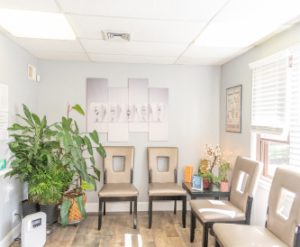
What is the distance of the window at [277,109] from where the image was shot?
231cm

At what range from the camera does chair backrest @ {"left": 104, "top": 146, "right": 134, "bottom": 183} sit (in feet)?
12.3

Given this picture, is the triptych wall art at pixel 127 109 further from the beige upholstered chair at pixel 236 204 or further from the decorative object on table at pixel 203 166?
the beige upholstered chair at pixel 236 204

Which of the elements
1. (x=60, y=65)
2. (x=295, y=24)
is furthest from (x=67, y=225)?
(x=295, y=24)

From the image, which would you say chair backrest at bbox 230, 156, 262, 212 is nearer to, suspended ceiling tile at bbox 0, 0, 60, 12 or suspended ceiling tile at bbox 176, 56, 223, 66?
suspended ceiling tile at bbox 176, 56, 223, 66

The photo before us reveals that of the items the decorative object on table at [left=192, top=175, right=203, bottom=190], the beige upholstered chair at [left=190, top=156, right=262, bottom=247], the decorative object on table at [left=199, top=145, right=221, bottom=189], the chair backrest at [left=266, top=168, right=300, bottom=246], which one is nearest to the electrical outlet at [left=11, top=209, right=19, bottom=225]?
the beige upholstered chair at [left=190, top=156, right=262, bottom=247]

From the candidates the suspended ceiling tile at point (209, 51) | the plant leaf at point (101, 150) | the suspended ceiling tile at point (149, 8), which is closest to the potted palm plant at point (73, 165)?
the plant leaf at point (101, 150)

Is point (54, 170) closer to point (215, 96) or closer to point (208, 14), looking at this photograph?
point (208, 14)

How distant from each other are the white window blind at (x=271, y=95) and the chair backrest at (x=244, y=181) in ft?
1.24

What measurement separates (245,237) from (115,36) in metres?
2.13

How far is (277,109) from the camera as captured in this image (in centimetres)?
254

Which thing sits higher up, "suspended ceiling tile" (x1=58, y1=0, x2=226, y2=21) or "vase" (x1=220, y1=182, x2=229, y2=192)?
"suspended ceiling tile" (x1=58, y1=0, x2=226, y2=21)

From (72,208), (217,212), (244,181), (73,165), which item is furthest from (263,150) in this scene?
(72,208)

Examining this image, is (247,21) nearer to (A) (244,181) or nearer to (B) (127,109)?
(A) (244,181)

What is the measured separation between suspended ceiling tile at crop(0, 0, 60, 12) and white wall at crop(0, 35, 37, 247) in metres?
0.82
